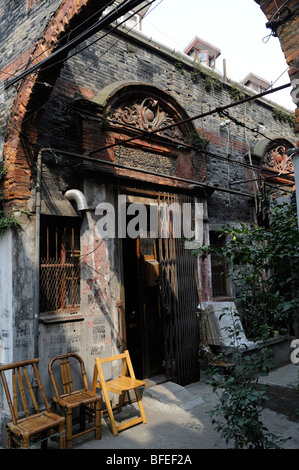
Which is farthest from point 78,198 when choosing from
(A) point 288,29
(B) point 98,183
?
(A) point 288,29

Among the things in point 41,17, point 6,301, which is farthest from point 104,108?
point 6,301

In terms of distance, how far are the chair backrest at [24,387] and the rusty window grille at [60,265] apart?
1004 mm

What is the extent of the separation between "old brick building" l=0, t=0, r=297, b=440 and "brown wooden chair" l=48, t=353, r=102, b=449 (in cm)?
27

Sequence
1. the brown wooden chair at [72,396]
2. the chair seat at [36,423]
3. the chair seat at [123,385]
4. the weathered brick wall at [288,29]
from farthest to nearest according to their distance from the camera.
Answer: the chair seat at [123,385], the brown wooden chair at [72,396], the chair seat at [36,423], the weathered brick wall at [288,29]

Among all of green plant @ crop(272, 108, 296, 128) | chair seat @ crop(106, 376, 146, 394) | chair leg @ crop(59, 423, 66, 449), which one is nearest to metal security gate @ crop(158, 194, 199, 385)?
chair seat @ crop(106, 376, 146, 394)

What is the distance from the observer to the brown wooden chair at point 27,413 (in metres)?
4.10

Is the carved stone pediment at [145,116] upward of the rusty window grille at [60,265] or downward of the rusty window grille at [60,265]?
upward

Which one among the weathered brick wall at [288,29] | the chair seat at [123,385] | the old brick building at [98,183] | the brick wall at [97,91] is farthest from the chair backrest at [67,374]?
the weathered brick wall at [288,29]

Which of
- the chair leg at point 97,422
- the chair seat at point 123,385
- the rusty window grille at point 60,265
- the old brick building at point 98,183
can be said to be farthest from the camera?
the rusty window grille at point 60,265

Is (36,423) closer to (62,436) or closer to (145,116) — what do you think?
(62,436)

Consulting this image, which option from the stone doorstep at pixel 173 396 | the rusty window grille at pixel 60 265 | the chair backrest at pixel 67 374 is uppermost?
the rusty window grille at pixel 60 265

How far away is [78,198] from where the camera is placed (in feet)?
19.3

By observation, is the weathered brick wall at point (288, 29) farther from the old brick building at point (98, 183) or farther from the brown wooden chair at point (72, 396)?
the brown wooden chair at point (72, 396)
